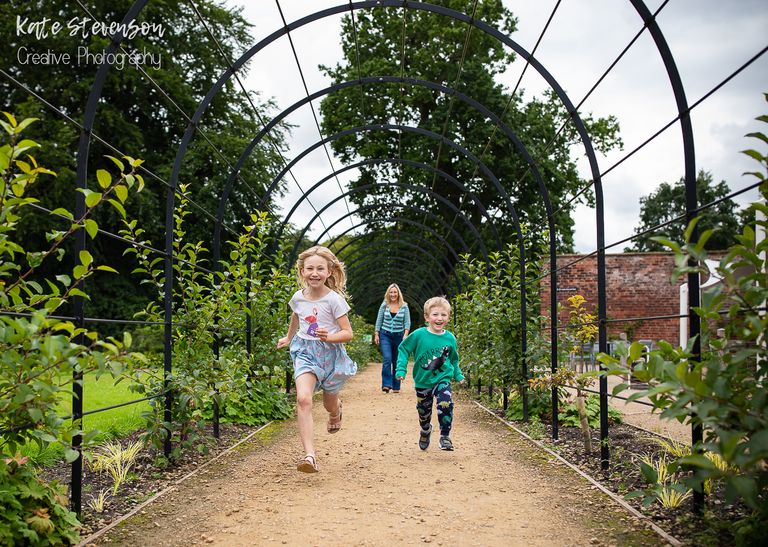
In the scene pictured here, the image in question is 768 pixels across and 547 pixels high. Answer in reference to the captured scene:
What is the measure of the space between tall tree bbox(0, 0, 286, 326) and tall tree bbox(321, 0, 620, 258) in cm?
347

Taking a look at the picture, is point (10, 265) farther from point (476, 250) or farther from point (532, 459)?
point (476, 250)

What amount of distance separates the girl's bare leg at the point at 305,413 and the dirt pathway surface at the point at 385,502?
0.93ft

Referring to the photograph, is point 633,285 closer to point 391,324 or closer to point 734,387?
point 391,324

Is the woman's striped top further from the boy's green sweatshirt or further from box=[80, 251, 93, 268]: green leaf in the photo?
box=[80, 251, 93, 268]: green leaf

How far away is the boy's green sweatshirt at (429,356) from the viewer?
610 centimetres

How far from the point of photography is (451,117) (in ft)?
67.1

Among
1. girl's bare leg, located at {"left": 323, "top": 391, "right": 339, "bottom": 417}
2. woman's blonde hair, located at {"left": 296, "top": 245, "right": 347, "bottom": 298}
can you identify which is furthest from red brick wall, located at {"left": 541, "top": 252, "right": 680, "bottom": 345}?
girl's bare leg, located at {"left": 323, "top": 391, "right": 339, "bottom": 417}

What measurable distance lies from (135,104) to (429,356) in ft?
64.5

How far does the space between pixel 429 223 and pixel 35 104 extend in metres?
11.8

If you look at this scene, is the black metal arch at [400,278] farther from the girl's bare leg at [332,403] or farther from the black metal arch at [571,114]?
the girl's bare leg at [332,403]

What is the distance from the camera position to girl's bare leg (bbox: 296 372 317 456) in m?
4.70

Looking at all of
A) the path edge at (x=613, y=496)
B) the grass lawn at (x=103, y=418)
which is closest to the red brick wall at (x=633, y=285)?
the grass lawn at (x=103, y=418)

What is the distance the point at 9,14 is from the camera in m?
20.7

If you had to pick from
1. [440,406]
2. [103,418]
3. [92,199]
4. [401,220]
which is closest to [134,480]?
[92,199]
